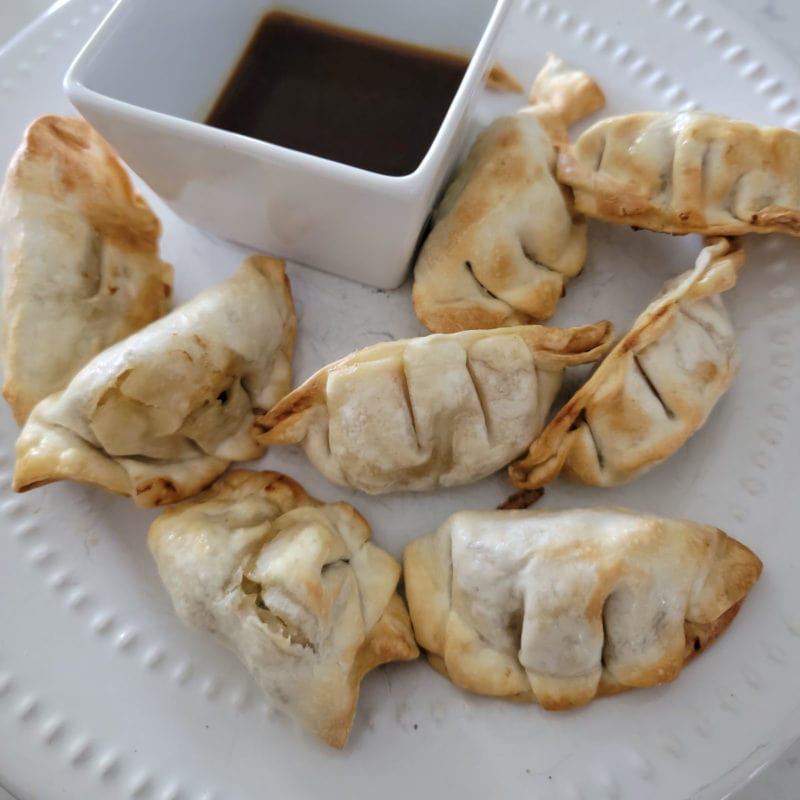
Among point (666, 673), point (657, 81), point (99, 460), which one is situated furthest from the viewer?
point (657, 81)

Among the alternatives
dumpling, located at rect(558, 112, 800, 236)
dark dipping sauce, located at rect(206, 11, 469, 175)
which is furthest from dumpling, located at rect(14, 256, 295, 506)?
dumpling, located at rect(558, 112, 800, 236)

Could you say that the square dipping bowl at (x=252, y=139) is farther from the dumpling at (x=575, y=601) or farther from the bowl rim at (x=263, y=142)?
the dumpling at (x=575, y=601)

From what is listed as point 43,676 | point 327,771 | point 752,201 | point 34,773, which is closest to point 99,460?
point 43,676

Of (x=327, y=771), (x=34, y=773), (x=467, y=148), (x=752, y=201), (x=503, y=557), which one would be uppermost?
(x=752, y=201)

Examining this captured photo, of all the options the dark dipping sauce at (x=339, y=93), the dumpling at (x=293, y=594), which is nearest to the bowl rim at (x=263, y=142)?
the dark dipping sauce at (x=339, y=93)

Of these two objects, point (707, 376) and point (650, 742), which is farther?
point (707, 376)

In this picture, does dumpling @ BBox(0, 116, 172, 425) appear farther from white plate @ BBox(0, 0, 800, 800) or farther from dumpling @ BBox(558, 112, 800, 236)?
dumpling @ BBox(558, 112, 800, 236)

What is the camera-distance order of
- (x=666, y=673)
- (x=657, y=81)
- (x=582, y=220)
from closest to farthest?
(x=666, y=673), (x=582, y=220), (x=657, y=81)

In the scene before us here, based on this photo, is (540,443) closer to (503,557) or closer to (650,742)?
(503,557)

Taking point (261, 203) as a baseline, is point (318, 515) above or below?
below

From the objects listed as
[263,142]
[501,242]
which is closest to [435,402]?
[501,242]
